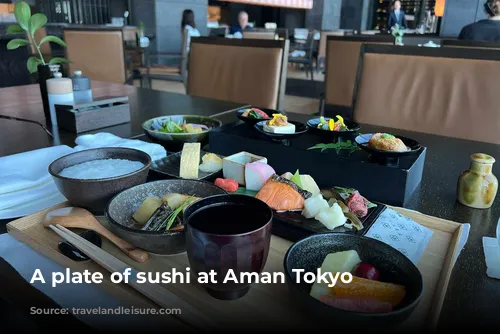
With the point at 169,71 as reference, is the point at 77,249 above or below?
above

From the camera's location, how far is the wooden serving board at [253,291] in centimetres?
41

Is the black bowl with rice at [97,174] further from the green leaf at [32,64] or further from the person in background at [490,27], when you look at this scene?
the person in background at [490,27]

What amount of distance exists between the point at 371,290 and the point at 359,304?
3 cm

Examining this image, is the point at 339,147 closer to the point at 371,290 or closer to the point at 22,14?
the point at 371,290

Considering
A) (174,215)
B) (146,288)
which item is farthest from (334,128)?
(146,288)

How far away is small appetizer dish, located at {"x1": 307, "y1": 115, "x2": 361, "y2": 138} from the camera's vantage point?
2.79 ft

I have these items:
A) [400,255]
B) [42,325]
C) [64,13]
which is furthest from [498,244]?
[64,13]

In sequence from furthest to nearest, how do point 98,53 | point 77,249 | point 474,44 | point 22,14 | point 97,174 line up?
point 98,53
point 474,44
point 22,14
point 97,174
point 77,249

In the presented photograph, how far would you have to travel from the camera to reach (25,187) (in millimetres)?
680

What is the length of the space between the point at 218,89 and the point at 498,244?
1439 millimetres

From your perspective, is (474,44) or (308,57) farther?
(308,57)

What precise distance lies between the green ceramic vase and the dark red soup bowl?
0.41 m

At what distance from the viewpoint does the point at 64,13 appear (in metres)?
A: 7.82

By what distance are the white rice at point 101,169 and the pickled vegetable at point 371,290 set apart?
1.27ft
